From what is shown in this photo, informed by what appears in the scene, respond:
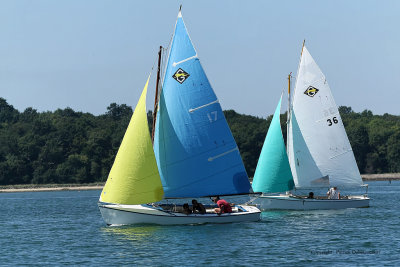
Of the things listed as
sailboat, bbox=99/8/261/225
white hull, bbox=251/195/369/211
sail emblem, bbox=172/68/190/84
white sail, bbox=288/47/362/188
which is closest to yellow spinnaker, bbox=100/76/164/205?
sailboat, bbox=99/8/261/225

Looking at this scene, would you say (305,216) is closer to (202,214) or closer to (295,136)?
(295,136)

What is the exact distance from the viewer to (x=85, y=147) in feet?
540

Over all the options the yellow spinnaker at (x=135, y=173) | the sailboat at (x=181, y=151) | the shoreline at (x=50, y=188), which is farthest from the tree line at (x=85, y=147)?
the yellow spinnaker at (x=135, y=173)

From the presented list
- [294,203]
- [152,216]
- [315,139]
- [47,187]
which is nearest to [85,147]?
[47,187]

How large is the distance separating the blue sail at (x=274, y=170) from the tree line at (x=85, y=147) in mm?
100273

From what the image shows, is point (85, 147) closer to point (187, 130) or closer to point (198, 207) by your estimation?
point (187, 130)

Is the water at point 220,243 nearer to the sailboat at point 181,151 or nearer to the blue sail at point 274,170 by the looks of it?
the sailboat at point 181,151

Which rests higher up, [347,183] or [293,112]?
[293,112]

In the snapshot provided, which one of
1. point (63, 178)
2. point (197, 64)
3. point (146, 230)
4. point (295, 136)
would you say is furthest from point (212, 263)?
point (63, 178)

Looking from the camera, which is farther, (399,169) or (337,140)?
(399,169)

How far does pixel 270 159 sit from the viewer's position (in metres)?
57.3

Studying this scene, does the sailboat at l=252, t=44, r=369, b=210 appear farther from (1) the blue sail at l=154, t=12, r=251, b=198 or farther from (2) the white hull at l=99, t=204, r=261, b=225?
(2) the white hull at l=99, t=204, r=261, b=225

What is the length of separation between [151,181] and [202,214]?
3.57m

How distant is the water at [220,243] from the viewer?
116 feet
